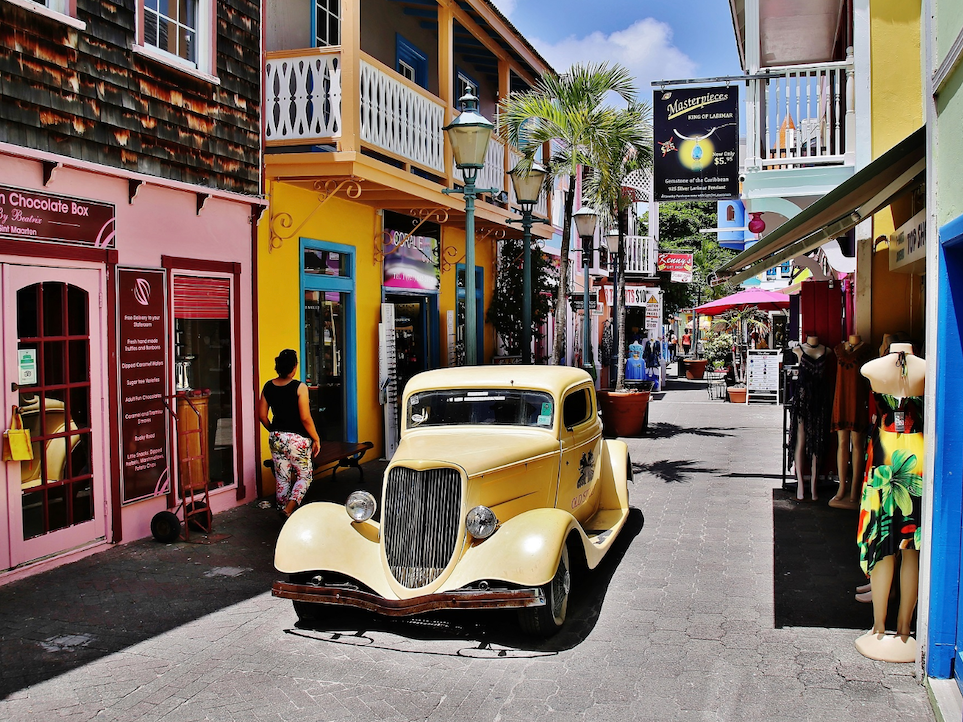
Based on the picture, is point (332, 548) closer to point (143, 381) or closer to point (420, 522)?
point (420, 522)

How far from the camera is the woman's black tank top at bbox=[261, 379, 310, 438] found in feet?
26.6

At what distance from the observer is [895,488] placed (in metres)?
4.95

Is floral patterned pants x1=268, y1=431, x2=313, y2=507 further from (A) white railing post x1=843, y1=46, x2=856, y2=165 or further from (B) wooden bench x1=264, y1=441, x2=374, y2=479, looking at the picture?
(A) white railing post x1=843, y1=46, x2=856, y2=165

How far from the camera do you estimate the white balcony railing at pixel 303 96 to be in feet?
30.9

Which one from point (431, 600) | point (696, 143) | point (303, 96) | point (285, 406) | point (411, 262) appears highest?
point (303, 96)

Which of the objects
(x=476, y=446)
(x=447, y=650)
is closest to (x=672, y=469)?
(x=476, y=446)

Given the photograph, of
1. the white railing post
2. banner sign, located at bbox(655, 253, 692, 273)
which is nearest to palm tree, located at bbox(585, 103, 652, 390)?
the white railing post

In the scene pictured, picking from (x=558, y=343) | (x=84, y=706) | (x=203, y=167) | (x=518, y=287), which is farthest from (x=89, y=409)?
(x=518, y=287)

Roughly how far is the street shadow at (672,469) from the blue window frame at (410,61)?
287 inches

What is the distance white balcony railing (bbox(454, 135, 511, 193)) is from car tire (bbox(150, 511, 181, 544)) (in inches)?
300

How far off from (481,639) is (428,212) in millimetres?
8391

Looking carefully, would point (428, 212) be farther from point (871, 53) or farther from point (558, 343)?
point (871, 53)

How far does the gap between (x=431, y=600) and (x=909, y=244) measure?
4.37m

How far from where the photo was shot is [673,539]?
790cm
